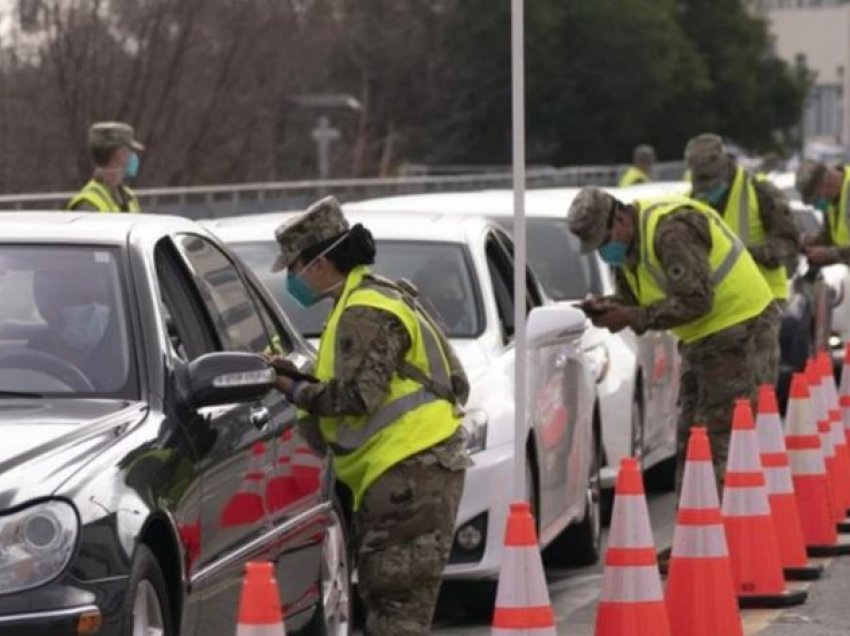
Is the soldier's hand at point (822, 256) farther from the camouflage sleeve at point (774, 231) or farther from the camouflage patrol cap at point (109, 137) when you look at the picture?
the camouflage patrol cap at point (109, 137)

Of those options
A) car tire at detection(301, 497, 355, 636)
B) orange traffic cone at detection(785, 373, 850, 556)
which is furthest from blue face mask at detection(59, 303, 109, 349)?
orange traffic cone at detection(785, 373, 850, 556)

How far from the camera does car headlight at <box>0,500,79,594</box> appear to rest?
22.0ft

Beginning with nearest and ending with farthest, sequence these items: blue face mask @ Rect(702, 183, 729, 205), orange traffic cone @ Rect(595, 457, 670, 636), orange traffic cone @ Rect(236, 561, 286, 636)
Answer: orange traffic cone @ Rect(236, 561, 286, 636) < orange traffic cone @ Rect(595, 457, 670, 636) < blue face mask @ Rect(702, 183, 729, 205)

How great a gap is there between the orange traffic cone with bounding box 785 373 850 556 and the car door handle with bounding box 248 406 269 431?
5.16 m

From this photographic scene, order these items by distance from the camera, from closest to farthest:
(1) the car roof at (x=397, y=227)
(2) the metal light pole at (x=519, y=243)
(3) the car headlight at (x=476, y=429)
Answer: (2) the metal light pole at (x=519, y=243), (3) the car headlight at (x=476, y=429), (1) the car roof at (x=397, y=227)

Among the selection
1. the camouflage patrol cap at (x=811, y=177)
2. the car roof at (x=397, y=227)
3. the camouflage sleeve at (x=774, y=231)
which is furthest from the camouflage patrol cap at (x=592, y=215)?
the camouflage patrol cap at (x=811, y=177)

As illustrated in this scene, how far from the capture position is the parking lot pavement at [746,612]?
36.0 feet

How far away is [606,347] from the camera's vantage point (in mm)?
14883

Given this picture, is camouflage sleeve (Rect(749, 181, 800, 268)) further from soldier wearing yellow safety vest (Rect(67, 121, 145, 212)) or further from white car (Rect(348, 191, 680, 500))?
soldier wearing yellow safety vest (Rect(67, 121, 145, 212))

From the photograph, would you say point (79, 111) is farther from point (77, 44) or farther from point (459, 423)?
point (459, 423)

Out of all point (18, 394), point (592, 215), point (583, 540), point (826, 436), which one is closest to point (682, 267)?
point (592, 215)

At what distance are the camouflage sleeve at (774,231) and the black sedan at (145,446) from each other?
645 centimetres

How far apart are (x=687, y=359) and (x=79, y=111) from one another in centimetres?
2340

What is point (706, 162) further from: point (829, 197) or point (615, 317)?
point (829, 197)
